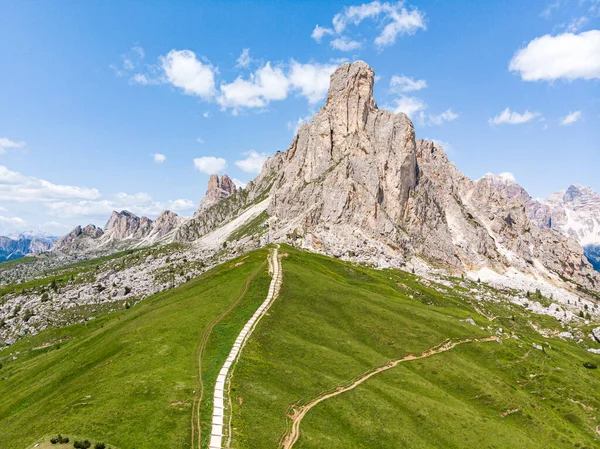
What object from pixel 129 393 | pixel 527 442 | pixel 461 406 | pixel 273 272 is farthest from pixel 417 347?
pixel 129 393

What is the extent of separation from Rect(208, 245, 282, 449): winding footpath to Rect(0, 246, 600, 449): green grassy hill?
1272mm

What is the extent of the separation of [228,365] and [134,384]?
45.3 feet

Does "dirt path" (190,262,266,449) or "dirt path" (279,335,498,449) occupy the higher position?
"dirt path" (190,262,266,449)

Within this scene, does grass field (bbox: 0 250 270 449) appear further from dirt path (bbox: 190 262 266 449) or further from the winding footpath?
the winding footpath

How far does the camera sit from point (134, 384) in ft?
160

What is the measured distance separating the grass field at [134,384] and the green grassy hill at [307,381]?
23 cm

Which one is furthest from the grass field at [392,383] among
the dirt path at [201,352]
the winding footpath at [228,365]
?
the dirt path at [201,352]

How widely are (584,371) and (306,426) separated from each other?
10713 centimetres

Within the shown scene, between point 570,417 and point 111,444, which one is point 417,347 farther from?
point 111,444

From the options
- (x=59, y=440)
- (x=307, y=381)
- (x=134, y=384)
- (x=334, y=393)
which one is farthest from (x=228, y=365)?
(x=59, y=440)

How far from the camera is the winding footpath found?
134 feet

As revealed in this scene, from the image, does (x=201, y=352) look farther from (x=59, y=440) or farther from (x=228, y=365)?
(x=59, y=440)

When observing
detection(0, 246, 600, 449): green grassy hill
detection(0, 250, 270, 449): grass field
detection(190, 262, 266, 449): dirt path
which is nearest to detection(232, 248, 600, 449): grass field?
detection(0, 246, 600, 449): green grassy hill

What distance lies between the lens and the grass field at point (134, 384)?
40.1 metres
